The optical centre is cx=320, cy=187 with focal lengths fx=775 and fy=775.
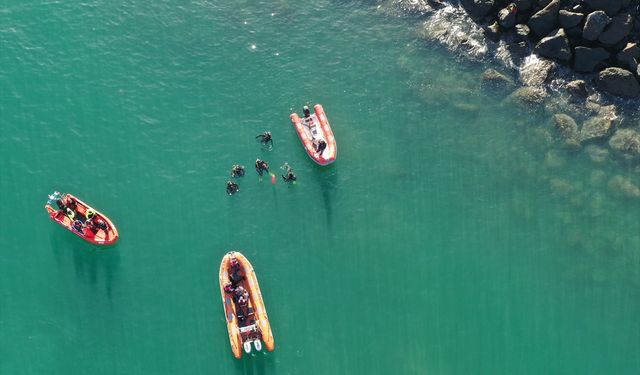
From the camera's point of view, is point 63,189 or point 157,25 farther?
point 157,25

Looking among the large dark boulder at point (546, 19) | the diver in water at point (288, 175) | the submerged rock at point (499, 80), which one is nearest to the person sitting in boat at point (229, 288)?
the diver in water at point (288, 175)

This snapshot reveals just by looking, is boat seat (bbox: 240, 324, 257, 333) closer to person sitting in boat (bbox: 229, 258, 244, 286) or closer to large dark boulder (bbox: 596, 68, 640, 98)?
person sitting in boat (bbox: 229, 258, 244, 286)

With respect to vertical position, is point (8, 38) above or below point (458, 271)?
above

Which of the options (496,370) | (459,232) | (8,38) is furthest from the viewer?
(8,38)

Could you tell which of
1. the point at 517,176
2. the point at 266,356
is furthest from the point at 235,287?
the point at 517,176

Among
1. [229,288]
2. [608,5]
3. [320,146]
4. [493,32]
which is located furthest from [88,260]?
[608,5]

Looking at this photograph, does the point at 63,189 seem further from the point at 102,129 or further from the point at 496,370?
the point at 496,370

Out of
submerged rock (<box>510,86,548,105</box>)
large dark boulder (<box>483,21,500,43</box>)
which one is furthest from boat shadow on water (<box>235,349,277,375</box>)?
large dark boulder (<box>483,21,500,43</box>)
